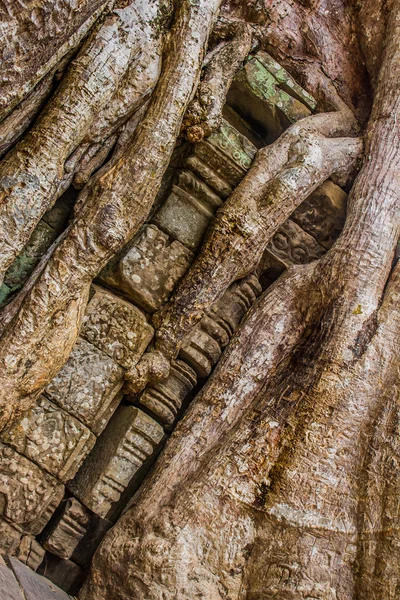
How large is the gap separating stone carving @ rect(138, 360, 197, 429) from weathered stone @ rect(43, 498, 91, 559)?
66cm

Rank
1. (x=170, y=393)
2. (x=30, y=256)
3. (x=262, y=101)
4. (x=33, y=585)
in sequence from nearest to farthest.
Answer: (x=33, y=585), (x=30, y=256), (x=170, y=393), (x=262, y=101)

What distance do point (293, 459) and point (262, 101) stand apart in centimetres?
250

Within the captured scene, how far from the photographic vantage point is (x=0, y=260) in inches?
93.3

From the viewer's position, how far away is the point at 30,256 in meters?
2.78

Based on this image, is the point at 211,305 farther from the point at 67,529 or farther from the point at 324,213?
the point at 67,529

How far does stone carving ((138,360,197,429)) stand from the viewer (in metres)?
2.93

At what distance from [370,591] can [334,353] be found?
1.20 meters

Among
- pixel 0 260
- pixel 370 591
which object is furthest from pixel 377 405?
pixel 0 260

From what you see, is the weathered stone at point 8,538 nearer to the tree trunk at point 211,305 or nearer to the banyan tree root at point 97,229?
the tree trunk at point 211,305

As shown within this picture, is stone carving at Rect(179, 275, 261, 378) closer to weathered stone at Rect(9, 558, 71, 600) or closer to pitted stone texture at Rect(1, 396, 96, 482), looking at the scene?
pitted stone texture at Rect(1, 396, 96, 482)

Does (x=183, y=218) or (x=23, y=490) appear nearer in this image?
(x=23, y=490)

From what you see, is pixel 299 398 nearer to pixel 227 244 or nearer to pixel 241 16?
pixel 227 244

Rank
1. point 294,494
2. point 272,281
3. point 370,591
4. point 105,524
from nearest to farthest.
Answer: point 370,591
point 294,494
point 105,524
point 272,281

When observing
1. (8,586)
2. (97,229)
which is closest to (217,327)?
(97,229)
